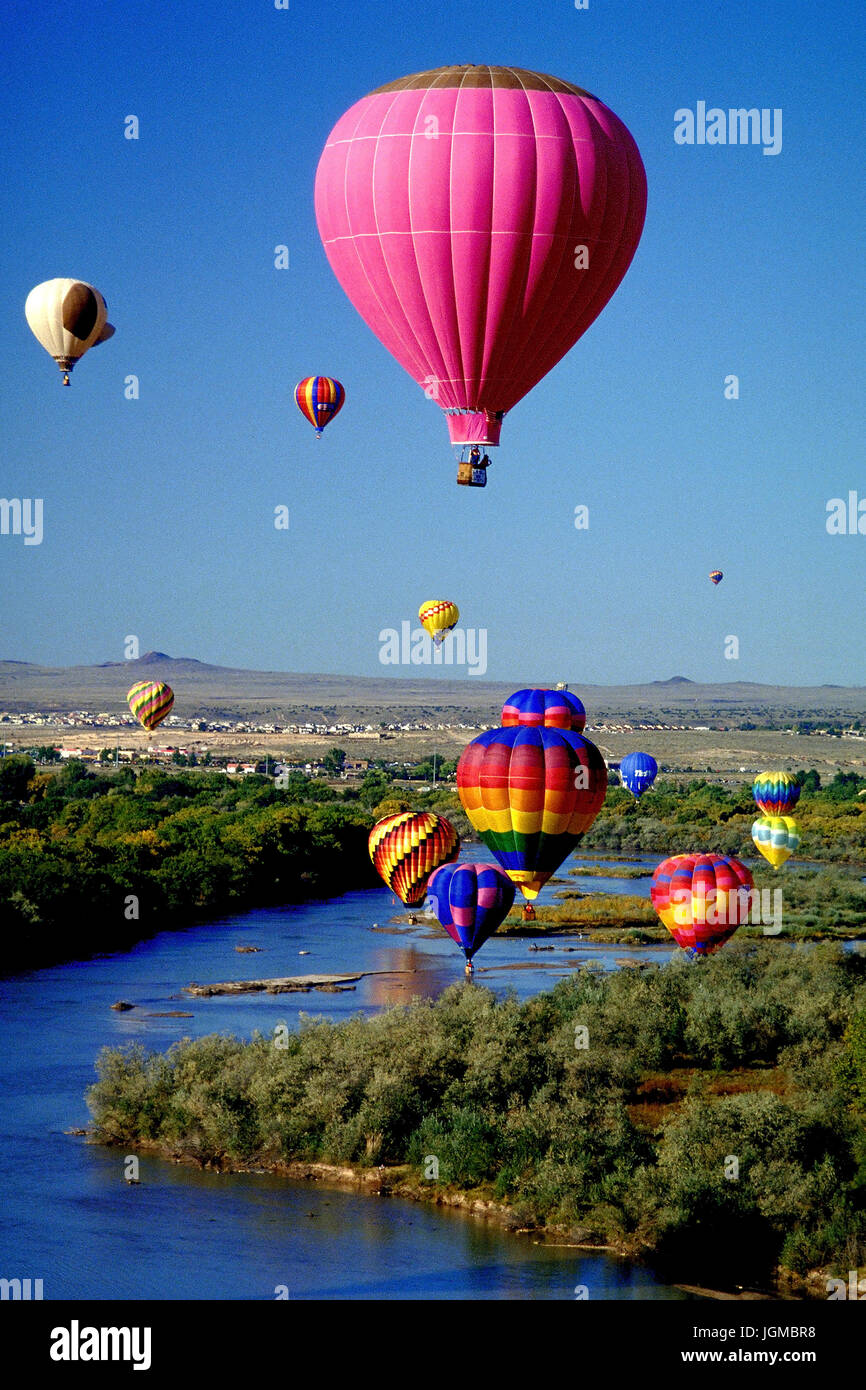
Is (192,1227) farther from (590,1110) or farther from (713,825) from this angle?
(713,825)

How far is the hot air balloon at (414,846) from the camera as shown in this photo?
41.5m

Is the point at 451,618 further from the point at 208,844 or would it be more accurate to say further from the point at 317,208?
the point at 317,208

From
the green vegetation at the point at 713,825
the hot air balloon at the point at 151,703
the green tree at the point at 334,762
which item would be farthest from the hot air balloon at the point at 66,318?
the green tree at the point at 334,762

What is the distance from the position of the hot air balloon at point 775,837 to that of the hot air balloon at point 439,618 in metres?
11.6

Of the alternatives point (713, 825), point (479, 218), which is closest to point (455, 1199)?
point (479, 218)

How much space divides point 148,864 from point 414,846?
29.6 ft

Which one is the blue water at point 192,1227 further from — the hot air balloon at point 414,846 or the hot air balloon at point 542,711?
the hot air balloon at point 414,846

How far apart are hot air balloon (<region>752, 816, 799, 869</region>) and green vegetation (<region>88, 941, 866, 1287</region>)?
2730cm

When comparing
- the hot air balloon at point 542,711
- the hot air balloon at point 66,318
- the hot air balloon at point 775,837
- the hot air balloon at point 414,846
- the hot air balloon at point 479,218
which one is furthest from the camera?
the hot air balloon at point 775,837

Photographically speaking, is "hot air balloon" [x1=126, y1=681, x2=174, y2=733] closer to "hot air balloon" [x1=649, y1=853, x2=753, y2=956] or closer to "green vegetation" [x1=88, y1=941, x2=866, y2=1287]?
"hot air balloon" [x1=649, y1=853, x2=753, y2=956]

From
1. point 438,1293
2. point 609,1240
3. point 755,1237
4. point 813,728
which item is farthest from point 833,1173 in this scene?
point 813,728

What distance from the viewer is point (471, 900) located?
3331 cm

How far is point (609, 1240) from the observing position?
20.0 meters

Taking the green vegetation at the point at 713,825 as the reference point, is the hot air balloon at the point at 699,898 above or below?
above
